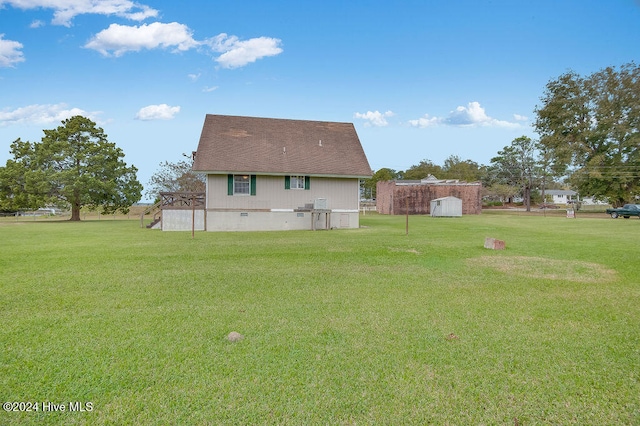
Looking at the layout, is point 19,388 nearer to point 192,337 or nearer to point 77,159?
point 192,337

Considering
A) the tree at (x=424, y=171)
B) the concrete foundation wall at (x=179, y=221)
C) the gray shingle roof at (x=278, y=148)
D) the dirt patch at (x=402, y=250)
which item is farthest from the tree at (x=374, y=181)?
the dirt patch at (x=402, y=250)

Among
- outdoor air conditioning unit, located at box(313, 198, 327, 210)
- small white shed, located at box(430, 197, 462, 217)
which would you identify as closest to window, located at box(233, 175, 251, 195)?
outdoor air conditioning unit, located at box(313, 198, 327, 210)

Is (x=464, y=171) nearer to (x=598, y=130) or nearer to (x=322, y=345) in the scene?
(x=598, y=130)

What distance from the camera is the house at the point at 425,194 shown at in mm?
40688

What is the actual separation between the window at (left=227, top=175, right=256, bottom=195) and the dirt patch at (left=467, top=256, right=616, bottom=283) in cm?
1208

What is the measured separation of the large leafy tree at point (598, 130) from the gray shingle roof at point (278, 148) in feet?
98.1

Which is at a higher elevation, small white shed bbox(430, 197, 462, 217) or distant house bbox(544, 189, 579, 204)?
distant house bbox(544, 189, 579, 204)

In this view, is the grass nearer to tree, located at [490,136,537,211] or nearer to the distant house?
tree, located at [490,136,537,211]

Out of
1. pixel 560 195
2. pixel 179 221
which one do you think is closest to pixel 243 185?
pixel 179 221

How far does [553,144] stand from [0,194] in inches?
2035

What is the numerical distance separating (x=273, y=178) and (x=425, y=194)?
26169 millimetres

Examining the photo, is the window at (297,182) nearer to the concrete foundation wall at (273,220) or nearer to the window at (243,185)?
the concrete foundation wall at (273,220)

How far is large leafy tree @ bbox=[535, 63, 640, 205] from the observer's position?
3609cm

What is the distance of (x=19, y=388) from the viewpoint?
9.64ft
